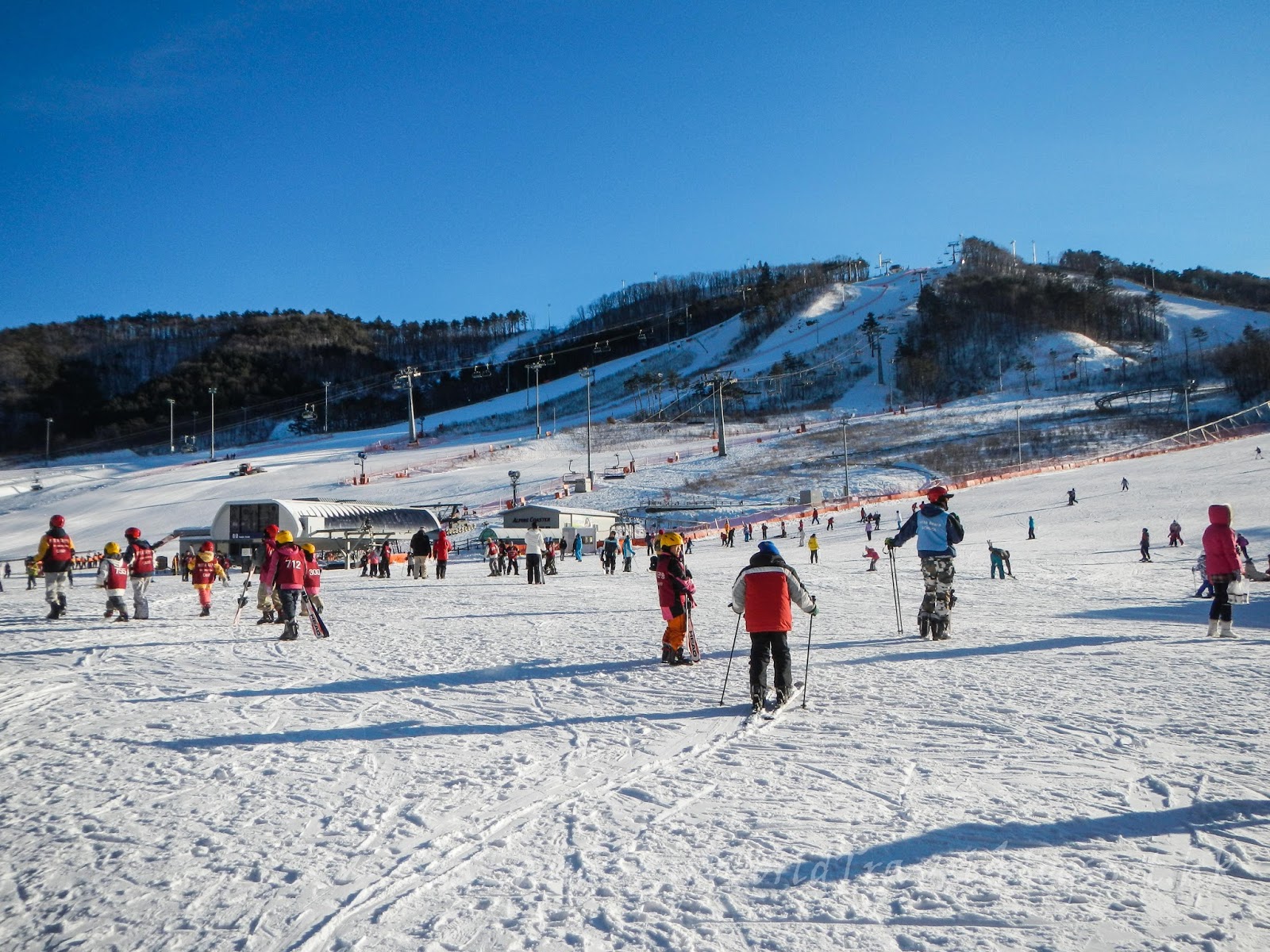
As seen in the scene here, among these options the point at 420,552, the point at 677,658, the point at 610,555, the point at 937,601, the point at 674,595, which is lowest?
the point at 677,658

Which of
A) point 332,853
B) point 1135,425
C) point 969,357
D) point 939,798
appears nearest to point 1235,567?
point 939,798

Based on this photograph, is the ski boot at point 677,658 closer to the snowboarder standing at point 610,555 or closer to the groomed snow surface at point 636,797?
the groomed snow surface at point 636,797

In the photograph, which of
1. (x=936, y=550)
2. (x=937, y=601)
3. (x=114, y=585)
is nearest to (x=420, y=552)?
(x=114, y=585)

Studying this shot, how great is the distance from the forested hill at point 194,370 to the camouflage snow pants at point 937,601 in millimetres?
100612

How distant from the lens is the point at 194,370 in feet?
403

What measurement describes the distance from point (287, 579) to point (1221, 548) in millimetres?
10056

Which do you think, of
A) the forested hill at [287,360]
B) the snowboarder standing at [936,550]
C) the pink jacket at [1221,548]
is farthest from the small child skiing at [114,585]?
the forested hill at [287,360]

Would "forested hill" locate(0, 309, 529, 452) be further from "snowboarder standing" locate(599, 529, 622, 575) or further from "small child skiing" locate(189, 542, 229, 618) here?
"small child skiing" locate(189, 542, 229, 618)

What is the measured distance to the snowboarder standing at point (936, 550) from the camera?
850 cm

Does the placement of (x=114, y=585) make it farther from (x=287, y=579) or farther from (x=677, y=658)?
(x=677, y=658)

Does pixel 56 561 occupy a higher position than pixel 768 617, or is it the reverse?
pixel 56 561

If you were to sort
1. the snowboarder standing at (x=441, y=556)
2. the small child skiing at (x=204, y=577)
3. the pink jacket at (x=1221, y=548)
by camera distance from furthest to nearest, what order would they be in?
the snowboarder standing at (x=441, y=556) < the small child skiing at (x=204, y=577) < the pink jacket at (x=1221, y=548)

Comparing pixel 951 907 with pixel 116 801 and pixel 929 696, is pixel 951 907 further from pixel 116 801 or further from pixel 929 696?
pixel 116 801

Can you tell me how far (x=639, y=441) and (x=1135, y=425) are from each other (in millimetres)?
36147
